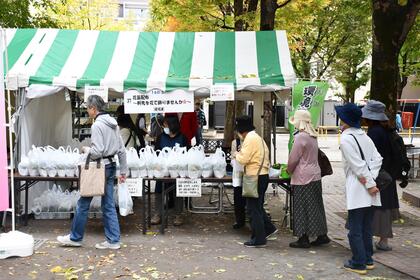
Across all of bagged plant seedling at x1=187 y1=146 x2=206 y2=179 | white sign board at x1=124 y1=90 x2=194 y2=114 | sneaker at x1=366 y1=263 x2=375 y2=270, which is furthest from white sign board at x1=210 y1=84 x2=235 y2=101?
sneaker at x1=366 y1=263 x2=375 y2=270

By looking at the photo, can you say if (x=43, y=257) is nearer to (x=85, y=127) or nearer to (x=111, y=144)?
(x=111, y=144)

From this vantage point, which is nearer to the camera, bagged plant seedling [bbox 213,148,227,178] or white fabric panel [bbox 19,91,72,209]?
bagged plant seedling [bbox 213,148,227,178]

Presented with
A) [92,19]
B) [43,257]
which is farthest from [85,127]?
[92,19]

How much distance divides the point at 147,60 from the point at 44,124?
2.05 meters

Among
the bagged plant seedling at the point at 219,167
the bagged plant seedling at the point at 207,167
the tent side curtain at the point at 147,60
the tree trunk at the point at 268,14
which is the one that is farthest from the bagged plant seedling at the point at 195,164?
the tree trunk at the point at 268,14

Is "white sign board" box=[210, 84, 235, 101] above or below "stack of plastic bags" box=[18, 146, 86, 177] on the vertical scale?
above

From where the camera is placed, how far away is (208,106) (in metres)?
36.5

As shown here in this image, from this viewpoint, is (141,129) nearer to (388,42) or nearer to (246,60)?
(246,60)

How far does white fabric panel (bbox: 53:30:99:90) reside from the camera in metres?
7.03

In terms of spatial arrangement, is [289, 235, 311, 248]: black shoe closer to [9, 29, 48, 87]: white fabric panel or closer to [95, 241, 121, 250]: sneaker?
[95, 241, 121, 250]: sneaker

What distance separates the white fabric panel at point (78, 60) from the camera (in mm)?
7027

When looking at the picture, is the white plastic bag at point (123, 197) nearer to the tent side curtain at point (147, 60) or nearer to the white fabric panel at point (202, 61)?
the tent side curtain at point (147, 60)

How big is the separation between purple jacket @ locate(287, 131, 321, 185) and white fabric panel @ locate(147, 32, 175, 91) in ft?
7.05

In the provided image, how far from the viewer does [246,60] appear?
7.78 meters
